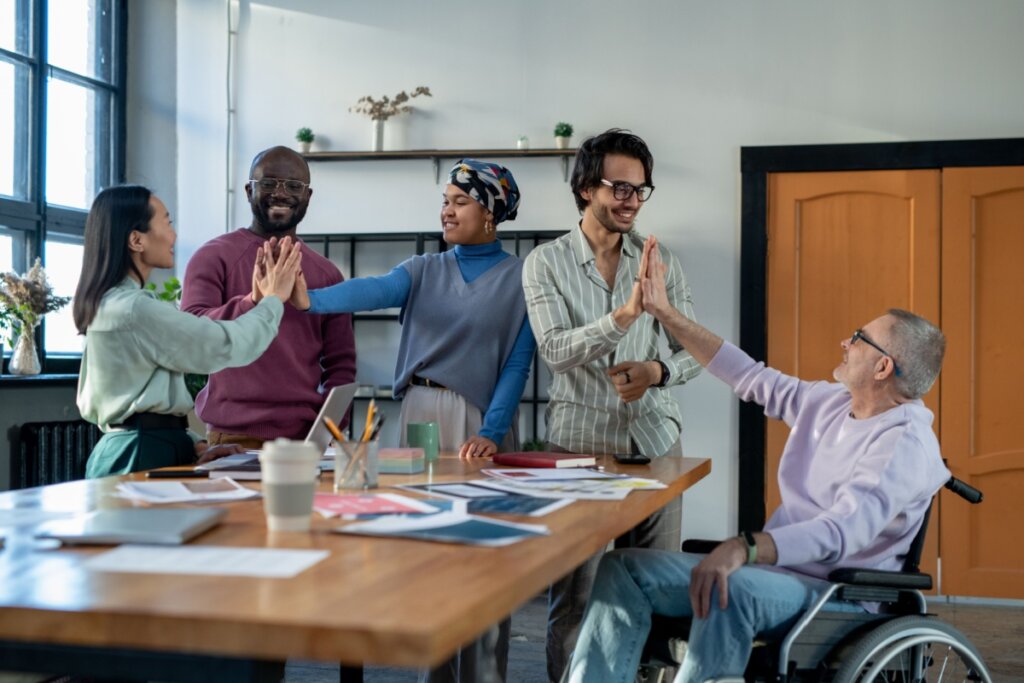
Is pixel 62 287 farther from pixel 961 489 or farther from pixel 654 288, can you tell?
pixel 961 489

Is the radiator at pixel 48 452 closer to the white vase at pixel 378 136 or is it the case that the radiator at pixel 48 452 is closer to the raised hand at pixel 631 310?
the white vase at pixel 378 136

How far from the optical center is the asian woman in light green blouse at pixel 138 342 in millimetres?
2260

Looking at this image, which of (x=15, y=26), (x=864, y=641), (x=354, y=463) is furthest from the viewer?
(x=15, y=26)

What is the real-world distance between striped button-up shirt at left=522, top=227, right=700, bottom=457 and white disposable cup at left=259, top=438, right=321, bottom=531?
1.25 metres

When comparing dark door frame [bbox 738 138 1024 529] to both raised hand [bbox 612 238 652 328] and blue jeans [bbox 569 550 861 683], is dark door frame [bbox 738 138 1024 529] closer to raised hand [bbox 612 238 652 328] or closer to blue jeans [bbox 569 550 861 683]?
raised hand [bbox 612 238 652 328]

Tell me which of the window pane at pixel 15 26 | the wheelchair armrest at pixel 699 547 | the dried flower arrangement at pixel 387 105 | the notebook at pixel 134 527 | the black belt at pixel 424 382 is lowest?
the wheelchair armrest at pixel 699 547

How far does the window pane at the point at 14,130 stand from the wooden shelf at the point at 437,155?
52.5 inches

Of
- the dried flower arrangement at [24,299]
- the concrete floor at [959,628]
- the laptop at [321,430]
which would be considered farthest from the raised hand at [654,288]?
the dried flower arrangement at [24,299]

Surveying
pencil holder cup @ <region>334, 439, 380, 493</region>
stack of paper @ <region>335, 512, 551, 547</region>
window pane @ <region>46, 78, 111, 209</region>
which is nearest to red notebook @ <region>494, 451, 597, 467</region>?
pencil holder cup @ <region>334, 439, 380, 493</region>

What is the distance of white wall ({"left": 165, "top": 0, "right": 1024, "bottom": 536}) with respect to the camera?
524cm

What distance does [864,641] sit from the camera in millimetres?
1786

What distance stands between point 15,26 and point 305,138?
4.77ft

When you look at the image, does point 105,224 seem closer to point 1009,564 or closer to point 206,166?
point 206,166

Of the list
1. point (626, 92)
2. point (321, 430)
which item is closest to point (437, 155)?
point (626, 92)
